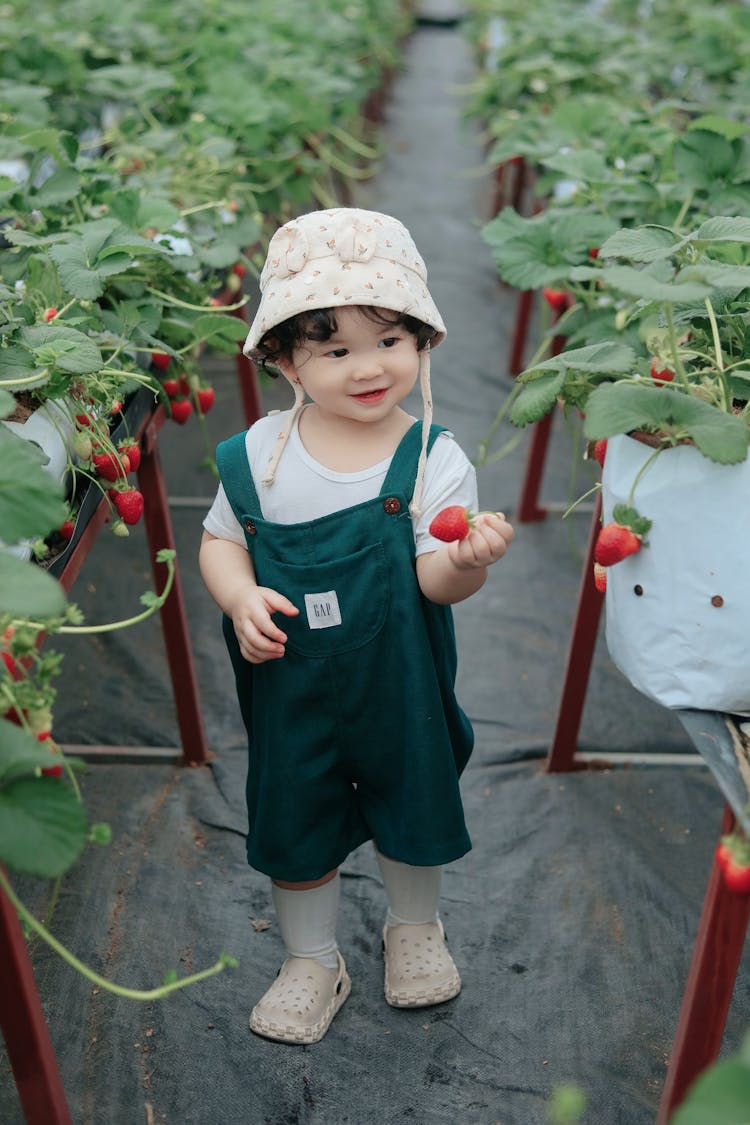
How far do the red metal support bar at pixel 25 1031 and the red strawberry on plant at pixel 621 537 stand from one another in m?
0.65

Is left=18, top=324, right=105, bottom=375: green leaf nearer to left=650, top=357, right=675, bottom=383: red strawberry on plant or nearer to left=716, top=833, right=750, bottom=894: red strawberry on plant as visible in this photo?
left=650, top=357, right=675, bottom=383: red strawberry on plant

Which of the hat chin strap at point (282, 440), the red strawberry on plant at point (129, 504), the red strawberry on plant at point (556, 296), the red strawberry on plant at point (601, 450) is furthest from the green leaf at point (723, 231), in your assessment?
the red strawberry on plant at point (556, 296)

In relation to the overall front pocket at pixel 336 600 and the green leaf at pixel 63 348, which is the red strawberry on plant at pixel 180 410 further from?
the overall front pocket at pixel 336 600

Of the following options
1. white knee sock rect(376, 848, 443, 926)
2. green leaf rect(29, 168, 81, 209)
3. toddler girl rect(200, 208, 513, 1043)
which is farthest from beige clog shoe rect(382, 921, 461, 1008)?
green leaf rect(29, 168, 81, 209)

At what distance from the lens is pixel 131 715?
240 centimetres

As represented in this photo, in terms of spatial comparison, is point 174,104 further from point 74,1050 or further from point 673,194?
point 74,1050

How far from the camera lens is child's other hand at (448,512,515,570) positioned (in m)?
1.27

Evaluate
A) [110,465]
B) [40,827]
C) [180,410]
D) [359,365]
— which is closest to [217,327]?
[180,410]

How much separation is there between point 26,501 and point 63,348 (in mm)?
388

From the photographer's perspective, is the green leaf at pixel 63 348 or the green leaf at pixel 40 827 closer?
the green leaf at pixel 40 827

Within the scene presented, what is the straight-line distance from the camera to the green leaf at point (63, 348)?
1.32 meters

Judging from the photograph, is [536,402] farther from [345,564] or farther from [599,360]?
[345,564]

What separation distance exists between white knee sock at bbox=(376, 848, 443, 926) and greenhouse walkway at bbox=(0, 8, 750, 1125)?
0.12 meters

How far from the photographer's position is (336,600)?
140 cm
